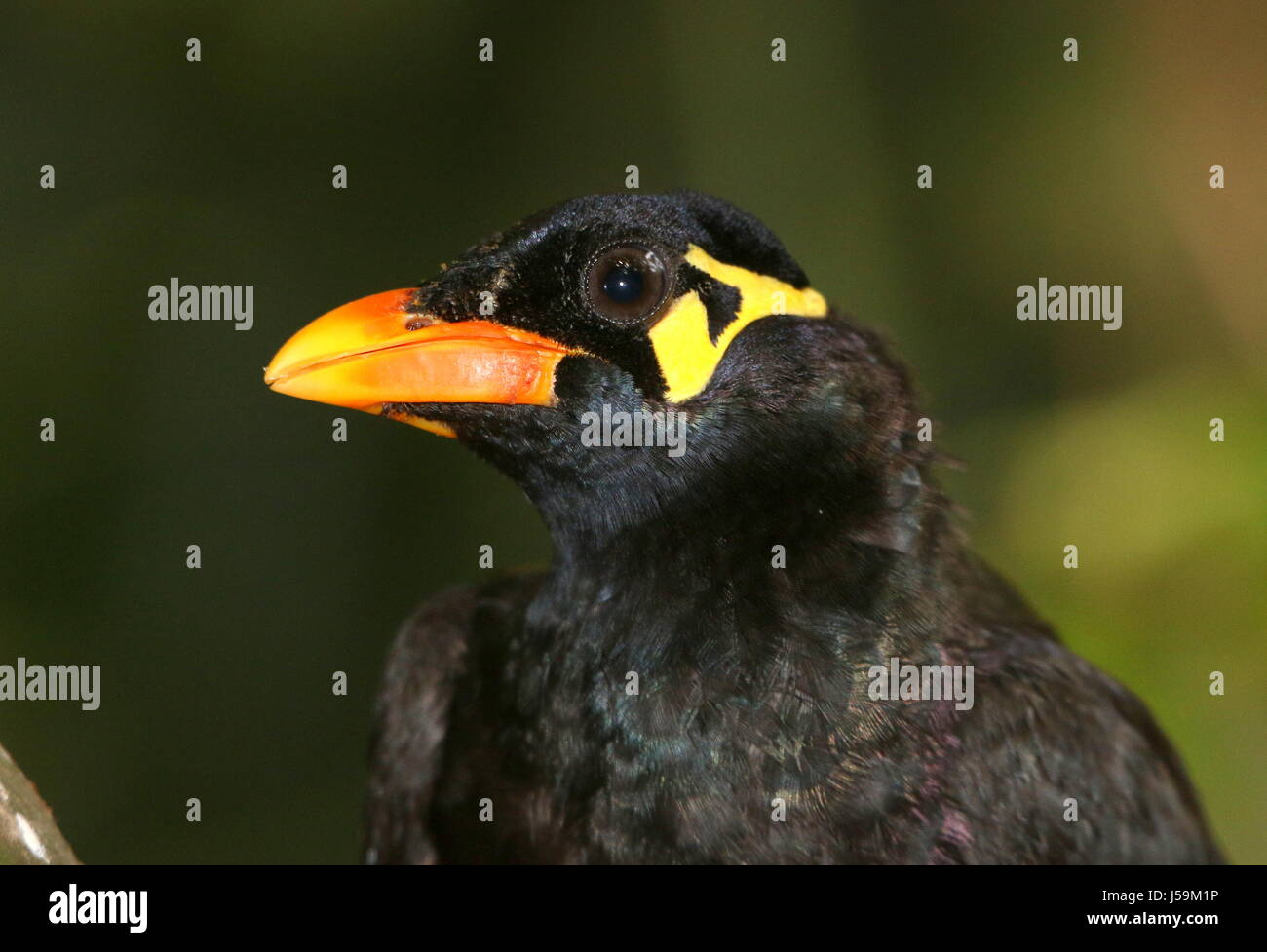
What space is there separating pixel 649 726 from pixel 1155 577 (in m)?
2.10

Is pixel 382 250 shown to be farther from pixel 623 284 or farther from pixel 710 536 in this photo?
pixel 710 536

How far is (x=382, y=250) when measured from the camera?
205 inches

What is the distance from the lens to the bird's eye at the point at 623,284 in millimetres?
2244

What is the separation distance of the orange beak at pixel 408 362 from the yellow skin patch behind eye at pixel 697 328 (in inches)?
7.9

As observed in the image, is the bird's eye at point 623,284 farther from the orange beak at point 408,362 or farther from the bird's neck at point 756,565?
the bird's neck at point 756,565

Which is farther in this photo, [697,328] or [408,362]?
[697,328]

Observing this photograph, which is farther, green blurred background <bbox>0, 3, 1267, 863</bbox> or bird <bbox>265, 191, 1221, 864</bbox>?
green blurred background <bbox>0, 3, 1267, 863</bbox>

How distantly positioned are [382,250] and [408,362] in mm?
3195

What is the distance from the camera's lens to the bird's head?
221cm

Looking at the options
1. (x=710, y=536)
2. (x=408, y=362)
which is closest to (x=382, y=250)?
(x=408, y=362)

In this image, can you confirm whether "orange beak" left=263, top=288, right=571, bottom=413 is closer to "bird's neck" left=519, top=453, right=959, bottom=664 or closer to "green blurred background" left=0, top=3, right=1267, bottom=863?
"bird's neck" left=519, top=453, right=959, bottom=664

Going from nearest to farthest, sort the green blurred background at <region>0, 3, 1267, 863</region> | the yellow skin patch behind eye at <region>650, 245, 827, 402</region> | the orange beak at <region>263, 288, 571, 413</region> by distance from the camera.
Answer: the orange beak at <region>263, 288, 571, 413</region>, the yellow skin patch behind eye at <region>650, 245, 827, 402</region>, the green blurred background at <region>0, 3, 1267, 863</region>

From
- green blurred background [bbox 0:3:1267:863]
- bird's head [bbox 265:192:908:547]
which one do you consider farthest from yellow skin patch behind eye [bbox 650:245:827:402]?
green blurred background [bbox 0:3:1267:863]

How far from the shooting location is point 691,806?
90.7 inches
